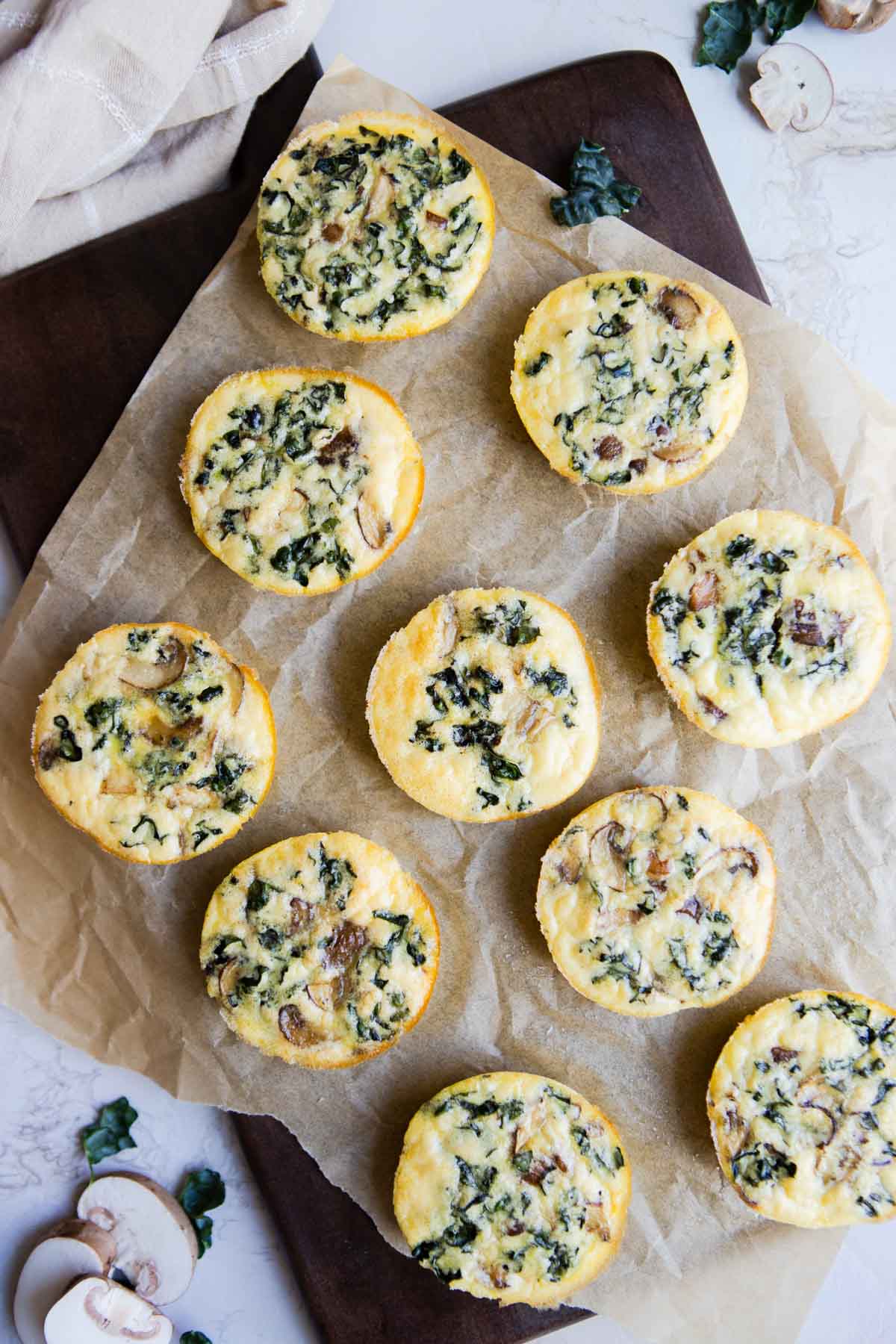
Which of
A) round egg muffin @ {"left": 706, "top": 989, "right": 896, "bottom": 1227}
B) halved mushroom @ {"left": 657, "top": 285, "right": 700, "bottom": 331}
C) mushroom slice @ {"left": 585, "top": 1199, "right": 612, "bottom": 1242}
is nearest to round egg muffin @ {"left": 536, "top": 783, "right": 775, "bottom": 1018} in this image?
round egg muffin @ {"left": 706, "top": 989, "right": 896, "bottom": 1227}

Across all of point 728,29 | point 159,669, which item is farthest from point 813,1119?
point 728,29

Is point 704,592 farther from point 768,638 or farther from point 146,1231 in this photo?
point 146,1231

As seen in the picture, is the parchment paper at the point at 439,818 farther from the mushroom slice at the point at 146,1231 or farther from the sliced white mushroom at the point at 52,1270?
the sliced white mushroom at the point at 52,1270

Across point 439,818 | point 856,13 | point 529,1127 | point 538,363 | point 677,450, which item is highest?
point 856,13

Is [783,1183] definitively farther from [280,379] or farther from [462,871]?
[280,379]

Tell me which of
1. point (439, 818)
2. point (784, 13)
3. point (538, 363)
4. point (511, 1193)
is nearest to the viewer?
point (511, 1193)

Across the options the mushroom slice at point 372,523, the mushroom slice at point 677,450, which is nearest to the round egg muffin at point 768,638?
the mushroom slice at point 677,450
